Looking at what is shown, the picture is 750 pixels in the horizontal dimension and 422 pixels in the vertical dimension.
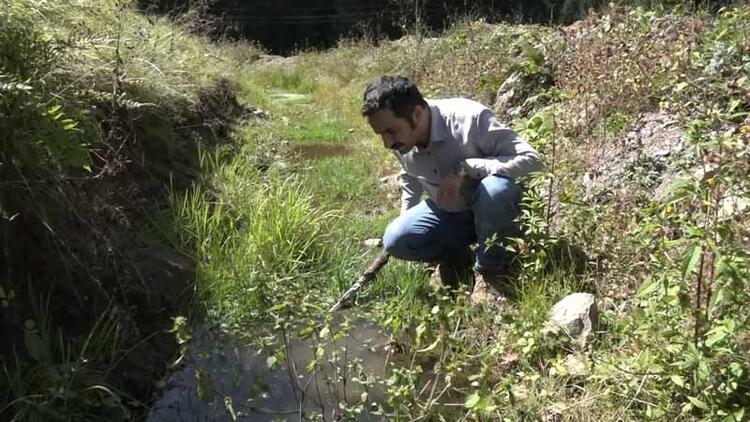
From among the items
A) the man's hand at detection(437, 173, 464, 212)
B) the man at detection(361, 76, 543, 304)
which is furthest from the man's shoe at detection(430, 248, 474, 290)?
the man's hand at detection(437, 173, 464, 212)

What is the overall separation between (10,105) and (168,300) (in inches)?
50.0

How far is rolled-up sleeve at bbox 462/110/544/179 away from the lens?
137 inches

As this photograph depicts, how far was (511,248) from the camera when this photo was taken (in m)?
3.39

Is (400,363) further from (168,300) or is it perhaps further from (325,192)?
(325,192)

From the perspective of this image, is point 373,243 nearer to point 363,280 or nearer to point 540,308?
point 363,280

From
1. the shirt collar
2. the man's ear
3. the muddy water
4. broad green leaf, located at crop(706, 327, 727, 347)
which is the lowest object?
the muddy water

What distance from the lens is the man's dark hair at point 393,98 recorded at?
334 cm

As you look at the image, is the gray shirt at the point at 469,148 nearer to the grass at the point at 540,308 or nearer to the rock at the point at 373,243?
the grass at the point at 540,308

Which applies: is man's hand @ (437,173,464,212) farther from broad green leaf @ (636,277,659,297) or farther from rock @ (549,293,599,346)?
broad green leaf @ (636,277,659,297)

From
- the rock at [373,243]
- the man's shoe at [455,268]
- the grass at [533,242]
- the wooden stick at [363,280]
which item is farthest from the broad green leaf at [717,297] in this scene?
the rock at [373,243]

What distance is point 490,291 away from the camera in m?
3.67

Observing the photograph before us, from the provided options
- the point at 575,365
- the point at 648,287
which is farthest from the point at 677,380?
the point at 575,365

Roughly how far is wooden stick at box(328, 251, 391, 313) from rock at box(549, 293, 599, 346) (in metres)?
1.05

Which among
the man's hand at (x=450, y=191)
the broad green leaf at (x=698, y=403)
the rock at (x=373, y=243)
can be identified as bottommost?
the rock at (x=373, y=243)
